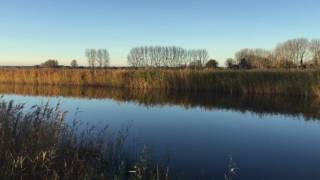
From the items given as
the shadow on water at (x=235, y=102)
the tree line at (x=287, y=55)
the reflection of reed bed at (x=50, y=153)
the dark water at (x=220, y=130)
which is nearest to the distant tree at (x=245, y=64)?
the tree line at (x=287, y=55)

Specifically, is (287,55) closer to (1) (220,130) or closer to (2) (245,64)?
(2) (245,64)

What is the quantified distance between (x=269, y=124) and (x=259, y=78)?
39.5ft

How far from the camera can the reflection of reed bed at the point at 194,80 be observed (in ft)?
83.5

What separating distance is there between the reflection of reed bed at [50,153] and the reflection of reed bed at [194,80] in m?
19.0

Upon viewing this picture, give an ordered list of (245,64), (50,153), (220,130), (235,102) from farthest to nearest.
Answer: (245,64), (235,102), (220,130), (50,153)

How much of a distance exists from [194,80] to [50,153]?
22.9m

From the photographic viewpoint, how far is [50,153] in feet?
19.2

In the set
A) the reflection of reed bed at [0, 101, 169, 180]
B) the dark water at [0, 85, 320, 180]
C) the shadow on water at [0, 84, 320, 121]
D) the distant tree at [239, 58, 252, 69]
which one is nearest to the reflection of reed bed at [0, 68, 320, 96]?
the shadow on water at [0, 84, 320, 121]

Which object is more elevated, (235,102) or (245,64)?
(245,64)

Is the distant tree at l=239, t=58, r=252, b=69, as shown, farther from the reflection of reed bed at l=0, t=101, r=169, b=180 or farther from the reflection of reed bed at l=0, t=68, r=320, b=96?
the reflection of reed bed at l=0, t=101, r=169, b=180

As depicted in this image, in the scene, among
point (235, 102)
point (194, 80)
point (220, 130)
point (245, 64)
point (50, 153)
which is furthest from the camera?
point (245, 64)

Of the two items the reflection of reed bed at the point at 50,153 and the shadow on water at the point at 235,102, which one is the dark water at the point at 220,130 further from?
the reflection of reed bed at the point at 50,153

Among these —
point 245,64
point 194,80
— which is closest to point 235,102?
point 194,80

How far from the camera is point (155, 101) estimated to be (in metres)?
22.1
